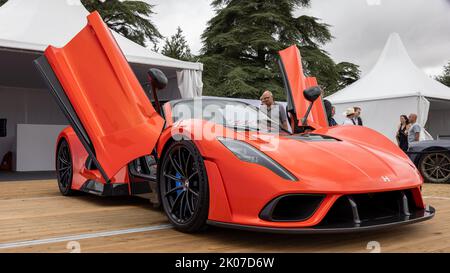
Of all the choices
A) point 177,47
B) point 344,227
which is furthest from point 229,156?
point 177,47

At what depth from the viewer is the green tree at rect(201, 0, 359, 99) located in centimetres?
2277

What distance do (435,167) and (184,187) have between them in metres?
6.29

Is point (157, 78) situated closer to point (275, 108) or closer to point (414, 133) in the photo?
point (275, 108)

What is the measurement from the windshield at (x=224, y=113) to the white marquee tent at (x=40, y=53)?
202 inches

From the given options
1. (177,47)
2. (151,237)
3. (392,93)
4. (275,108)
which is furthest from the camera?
(177,47)

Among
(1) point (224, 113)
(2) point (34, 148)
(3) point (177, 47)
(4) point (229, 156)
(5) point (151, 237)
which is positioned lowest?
(5) point (151, 237)

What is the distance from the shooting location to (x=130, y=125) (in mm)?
3809

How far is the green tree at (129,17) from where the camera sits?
23.6 m

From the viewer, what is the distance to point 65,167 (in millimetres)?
5621

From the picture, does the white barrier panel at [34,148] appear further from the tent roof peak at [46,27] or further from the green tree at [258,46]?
the green tree at [258,46]

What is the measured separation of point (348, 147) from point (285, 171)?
2.38ft
